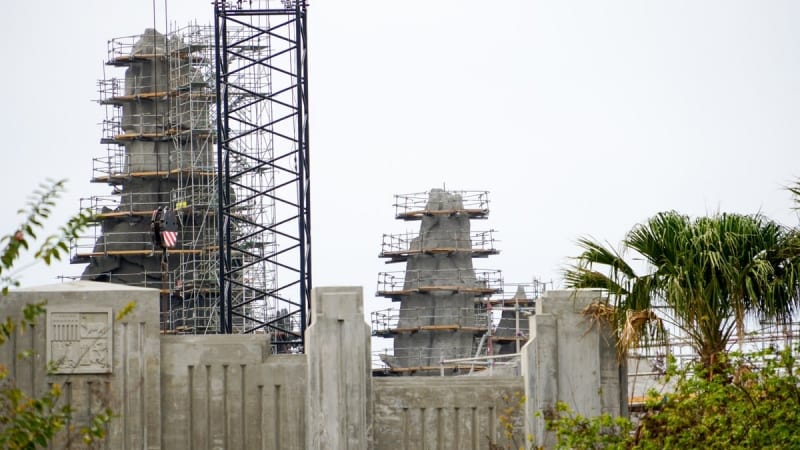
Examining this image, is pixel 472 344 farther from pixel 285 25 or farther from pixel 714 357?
pixel 714 357

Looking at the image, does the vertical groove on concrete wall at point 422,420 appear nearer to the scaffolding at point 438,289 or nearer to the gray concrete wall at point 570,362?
the gray concrete wall at point 570,362

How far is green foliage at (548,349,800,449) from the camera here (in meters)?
22.8

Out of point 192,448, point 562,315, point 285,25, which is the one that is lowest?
point 192,448

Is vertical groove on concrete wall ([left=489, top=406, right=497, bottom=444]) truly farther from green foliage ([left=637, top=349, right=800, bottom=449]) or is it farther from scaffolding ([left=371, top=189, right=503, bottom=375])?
scaffolding ([left=371, top=189, right=503, bottom=375])

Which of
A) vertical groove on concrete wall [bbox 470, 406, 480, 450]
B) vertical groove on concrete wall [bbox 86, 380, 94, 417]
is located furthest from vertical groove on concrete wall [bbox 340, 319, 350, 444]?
vertical groove on concrete wall [bbox 86, 380, 94, 417]

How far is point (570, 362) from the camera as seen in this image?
2917cm

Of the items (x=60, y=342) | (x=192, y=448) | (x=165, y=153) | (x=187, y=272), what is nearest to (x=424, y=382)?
(x=192, y=448)

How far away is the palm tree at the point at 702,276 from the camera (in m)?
28.7

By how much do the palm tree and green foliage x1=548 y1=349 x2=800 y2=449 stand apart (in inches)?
168

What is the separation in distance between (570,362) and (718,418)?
21.4 ft

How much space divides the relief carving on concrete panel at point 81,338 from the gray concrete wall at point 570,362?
6767 millimetres

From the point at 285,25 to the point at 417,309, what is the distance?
5173cm

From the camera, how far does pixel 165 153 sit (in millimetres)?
91188

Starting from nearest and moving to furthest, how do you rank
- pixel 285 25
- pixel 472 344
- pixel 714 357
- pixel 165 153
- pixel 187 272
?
pixel 714 357, pixel 285 25, pixel 187 272, pixel 165 153, pixel 472 344
